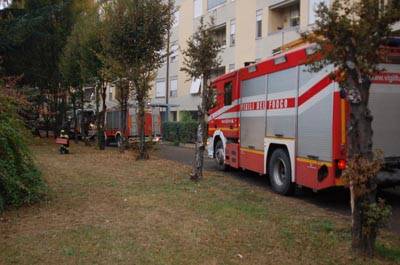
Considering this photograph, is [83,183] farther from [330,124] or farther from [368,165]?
[368,165]

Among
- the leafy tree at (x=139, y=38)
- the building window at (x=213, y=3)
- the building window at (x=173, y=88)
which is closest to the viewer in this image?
the leafy tree at (x=139, y=38)

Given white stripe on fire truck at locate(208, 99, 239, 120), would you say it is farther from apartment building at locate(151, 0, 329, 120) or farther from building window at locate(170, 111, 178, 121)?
building window at locate(170, 111, 178, 121)

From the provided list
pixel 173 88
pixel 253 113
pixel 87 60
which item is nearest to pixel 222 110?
pixel 253 113

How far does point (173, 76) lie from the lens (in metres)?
47.4

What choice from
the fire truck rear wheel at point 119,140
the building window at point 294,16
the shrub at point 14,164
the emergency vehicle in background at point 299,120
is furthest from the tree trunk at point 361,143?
the building window at point 294,16

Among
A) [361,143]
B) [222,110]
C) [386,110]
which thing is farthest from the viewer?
[222,110]

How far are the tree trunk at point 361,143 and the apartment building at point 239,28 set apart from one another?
18187mm

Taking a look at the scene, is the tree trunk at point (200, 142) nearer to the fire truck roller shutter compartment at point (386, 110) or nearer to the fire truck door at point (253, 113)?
the fire truck door at point (253, 113)

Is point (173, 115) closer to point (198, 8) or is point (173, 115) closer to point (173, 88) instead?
point (173, 88)

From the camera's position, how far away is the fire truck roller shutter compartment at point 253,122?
42.4ft

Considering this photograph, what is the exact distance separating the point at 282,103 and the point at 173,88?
3610 centimetres

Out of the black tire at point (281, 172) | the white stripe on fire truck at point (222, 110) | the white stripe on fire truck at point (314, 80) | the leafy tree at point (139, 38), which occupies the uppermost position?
the leafy tree at point (139, 38)

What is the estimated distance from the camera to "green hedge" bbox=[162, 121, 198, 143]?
118ft

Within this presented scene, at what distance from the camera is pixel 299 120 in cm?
1092
